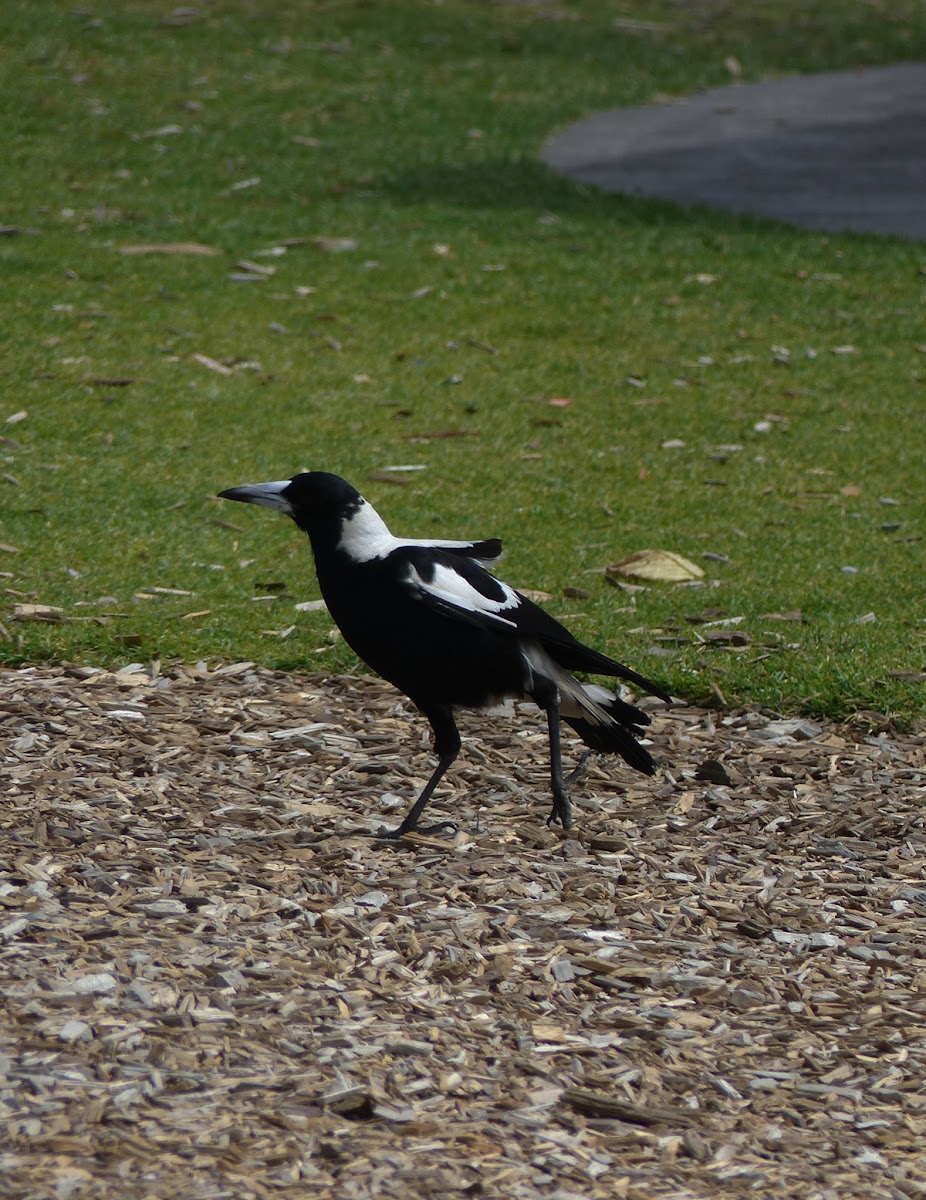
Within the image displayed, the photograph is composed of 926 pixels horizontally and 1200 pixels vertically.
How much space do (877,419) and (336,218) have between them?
490 cm

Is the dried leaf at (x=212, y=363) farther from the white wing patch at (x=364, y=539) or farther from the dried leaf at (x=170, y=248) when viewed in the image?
the white wing patch at (x=364, y=539)

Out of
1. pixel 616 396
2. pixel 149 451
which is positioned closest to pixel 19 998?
pixel 149 451

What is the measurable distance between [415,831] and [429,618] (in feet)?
2.01

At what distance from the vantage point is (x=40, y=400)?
8859 mm

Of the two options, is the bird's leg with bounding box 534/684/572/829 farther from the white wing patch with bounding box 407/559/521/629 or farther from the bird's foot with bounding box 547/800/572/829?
the white wing patch with bounding box 407/559/521/629

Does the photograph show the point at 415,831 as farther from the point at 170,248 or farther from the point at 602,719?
the point at 170,248

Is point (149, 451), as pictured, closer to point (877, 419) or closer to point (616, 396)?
point (616, 396)

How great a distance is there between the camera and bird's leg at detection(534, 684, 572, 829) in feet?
14.9

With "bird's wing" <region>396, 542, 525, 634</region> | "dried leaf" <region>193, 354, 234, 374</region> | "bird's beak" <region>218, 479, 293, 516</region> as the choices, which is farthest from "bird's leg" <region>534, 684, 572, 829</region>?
"dried leaf" <region>193, 354, 234, 374</region>

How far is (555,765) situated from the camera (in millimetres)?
4543

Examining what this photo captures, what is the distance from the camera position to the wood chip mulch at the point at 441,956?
3.02 m

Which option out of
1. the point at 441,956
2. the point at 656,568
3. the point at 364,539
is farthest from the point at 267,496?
the point at 656,568

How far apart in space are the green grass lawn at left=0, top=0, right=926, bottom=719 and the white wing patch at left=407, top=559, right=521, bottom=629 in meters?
1.44

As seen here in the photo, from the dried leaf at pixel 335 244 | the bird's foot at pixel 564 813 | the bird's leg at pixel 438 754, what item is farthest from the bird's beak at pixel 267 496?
the dried leaf at pixel 335 244
